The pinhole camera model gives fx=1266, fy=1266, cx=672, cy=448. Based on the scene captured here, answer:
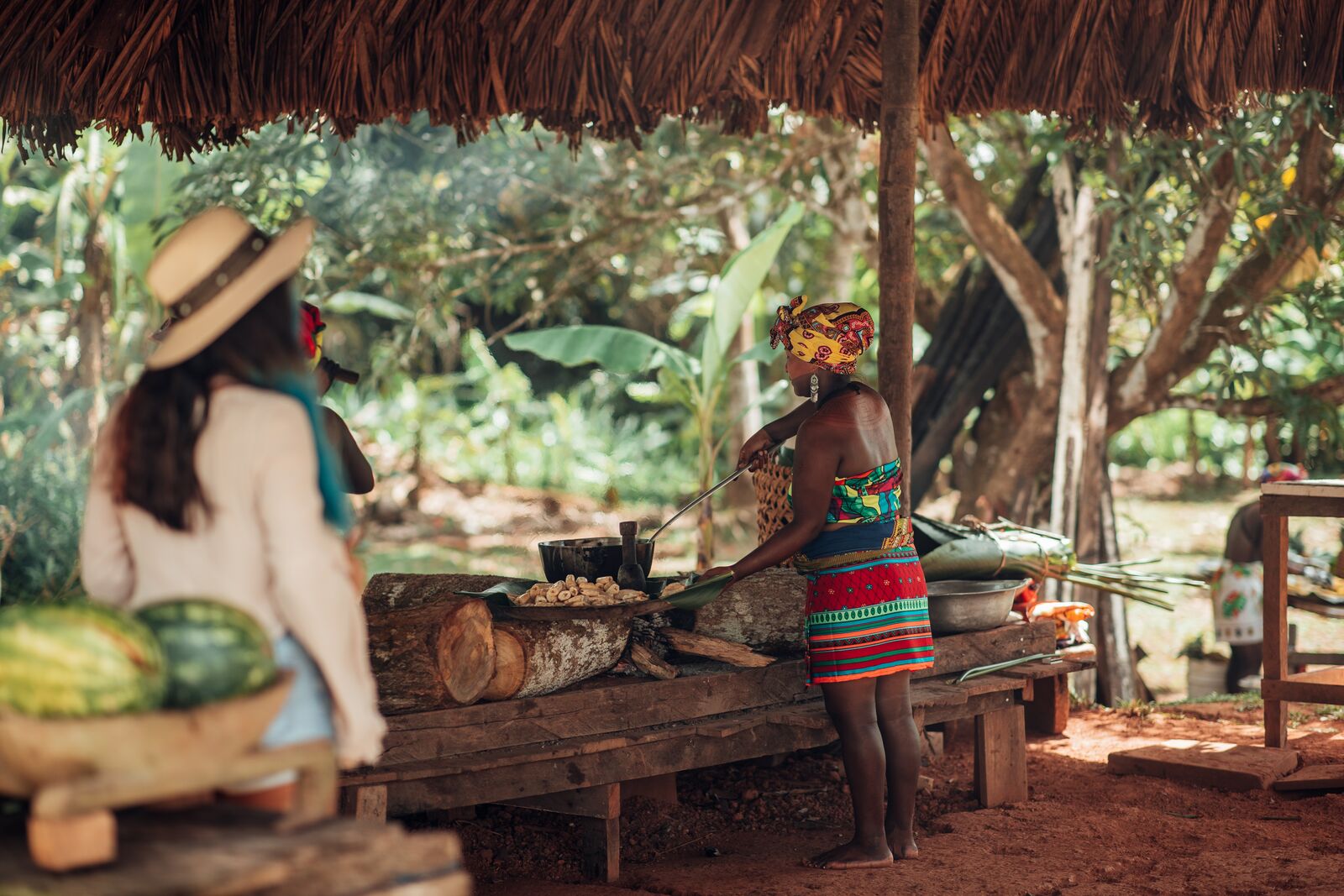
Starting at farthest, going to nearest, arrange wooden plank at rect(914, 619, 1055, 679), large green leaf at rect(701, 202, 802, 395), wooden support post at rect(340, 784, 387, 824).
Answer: large green leaf at rect(701, 202, 802, 395)
wooden plank at rect(914, 619, 1055, 679)
wooden support post at rect(340, 784, 387, 824)

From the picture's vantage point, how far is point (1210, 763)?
16.0 ft

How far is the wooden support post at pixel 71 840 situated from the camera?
1664 mm

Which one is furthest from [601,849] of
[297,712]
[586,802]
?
[297,712]

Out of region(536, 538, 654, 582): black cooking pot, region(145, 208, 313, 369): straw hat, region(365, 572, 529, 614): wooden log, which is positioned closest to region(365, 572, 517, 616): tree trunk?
region(365, 572, 529, 614): wooden log

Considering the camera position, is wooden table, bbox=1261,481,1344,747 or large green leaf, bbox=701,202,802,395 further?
large green leaf, bbox=701,202,802,395

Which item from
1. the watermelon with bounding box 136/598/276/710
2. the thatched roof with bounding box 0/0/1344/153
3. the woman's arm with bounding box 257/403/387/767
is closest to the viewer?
the watermelon with bounding box 136/598/276/710

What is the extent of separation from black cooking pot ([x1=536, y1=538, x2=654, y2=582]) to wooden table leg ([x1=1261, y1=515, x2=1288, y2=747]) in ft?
8.28

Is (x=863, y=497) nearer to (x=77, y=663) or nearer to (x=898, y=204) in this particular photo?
(x=898, y=204)

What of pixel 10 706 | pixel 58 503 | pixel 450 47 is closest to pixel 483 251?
pixel 58 503

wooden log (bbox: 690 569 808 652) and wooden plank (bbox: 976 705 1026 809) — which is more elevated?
wooden log (bbox: 690 569 808 652)

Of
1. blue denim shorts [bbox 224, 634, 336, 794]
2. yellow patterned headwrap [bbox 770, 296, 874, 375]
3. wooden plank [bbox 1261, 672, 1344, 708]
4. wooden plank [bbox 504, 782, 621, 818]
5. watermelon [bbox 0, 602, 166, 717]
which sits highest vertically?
yellow patterned headwrap [bbox 770, 296, 874, 375]

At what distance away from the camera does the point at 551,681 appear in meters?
3.84

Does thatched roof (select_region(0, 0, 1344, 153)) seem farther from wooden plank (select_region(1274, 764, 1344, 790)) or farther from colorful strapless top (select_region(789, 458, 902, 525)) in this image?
wooden plank (select_region(1274, 764, 1344, 790))

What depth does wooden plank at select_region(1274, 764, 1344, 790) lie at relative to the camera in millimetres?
4625
